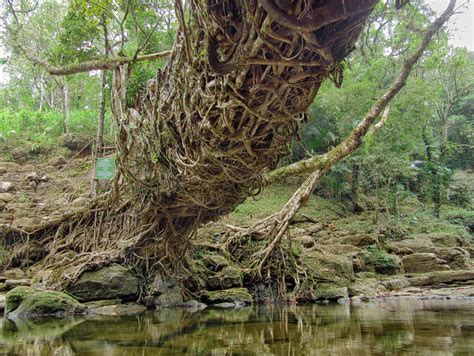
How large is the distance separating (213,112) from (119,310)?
3.64 meters

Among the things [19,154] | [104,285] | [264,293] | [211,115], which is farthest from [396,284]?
[19,154]

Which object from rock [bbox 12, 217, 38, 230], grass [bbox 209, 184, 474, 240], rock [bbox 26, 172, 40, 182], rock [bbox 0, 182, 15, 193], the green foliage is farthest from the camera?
the green foliage

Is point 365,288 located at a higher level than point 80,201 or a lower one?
lower

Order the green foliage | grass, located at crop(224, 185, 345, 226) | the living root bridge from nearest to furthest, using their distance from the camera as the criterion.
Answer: the living root bridge
grass, located at crop(224, 185, 345, 226)
the green foliage

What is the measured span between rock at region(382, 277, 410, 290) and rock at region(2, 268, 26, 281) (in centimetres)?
678

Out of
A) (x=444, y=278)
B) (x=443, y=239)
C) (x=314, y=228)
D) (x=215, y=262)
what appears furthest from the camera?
(x=314, y=228)

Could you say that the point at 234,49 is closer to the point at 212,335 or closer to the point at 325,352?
the point at 325,352

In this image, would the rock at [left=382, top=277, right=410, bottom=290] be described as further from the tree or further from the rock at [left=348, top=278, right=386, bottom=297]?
the tree

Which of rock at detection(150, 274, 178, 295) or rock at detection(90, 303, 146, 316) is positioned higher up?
rock at detection(150, 274, 178, 295)

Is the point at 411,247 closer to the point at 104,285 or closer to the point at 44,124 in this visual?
the point at 104,285

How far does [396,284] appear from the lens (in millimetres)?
7914

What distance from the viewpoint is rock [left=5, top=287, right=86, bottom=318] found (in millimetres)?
4812

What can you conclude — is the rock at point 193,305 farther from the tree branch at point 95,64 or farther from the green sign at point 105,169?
the tree branch at point 95,64

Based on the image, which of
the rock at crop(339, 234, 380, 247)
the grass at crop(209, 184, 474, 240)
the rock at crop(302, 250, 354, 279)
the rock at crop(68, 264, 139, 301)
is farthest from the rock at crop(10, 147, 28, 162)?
the rock at crop(339, 234, 380, 247)
